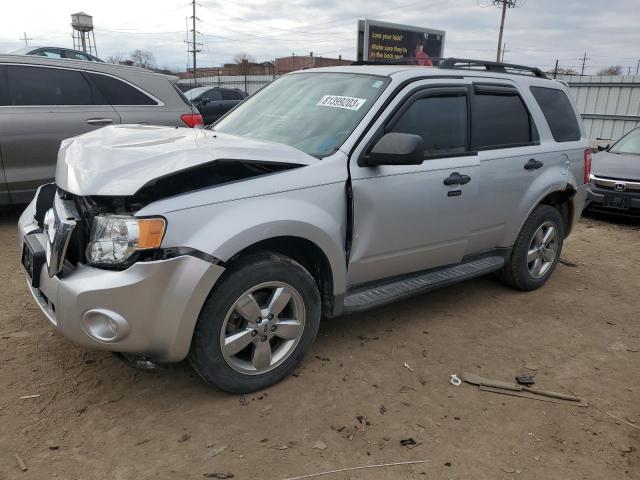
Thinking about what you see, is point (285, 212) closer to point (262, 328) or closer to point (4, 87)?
point (262, 328)

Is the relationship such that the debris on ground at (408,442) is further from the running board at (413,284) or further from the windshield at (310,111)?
the windshield at (310,111)

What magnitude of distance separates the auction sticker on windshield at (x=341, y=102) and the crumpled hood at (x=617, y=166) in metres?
5.92

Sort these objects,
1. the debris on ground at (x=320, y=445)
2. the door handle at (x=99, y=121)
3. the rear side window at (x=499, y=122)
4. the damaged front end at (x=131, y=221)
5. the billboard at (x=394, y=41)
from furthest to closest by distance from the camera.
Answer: the billboard at (x=394, y=41), the door handle at (x=99, y=121), the rear side window at (x=499, y=122), the debris on ground at (x=320, y=445), the damaged front end at (x=131, y=221)

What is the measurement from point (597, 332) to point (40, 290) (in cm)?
392

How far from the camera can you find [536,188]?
175 inches

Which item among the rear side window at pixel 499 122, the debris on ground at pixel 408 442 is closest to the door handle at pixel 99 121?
the rear side window at pixel 499 122

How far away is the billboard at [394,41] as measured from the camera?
1759cm

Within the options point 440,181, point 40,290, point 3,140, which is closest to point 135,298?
point 40,290

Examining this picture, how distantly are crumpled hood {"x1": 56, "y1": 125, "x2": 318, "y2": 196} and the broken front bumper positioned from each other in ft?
1.30

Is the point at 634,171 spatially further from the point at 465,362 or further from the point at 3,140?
the point at 3,140

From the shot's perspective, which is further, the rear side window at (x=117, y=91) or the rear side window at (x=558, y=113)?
the rear side window at (x=117, y=91)

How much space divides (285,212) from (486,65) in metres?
2.63

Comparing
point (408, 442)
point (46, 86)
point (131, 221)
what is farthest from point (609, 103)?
point (131, 221)

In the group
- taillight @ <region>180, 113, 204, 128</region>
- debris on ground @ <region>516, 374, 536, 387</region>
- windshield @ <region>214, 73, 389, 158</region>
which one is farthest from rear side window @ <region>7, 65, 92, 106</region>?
debris on ground @ <region>516, 374, 536, 387</region>
